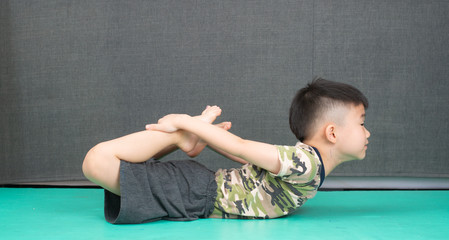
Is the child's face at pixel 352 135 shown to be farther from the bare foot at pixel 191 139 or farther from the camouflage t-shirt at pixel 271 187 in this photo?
the bare foot at pixel 191 139

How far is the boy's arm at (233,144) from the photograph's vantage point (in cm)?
125

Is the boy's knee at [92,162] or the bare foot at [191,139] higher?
the bare foot at [191,139]

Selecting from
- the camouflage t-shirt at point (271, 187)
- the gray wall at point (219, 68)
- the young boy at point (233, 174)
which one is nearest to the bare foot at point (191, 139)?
the young boy at point (233, 174)

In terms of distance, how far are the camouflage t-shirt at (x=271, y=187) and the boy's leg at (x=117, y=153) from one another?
0.20 meters

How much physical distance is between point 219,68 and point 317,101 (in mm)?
762

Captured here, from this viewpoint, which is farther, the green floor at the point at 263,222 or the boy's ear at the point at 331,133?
the boy's ear at the point at 331,133

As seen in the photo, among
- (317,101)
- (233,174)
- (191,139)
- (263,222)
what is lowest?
(263,222)

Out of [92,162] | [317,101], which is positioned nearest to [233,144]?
[317,101]

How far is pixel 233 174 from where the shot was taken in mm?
1417

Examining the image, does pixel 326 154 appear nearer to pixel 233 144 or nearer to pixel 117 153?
pixel 233 144

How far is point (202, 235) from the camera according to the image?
1184 millimetres

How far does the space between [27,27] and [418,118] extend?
1730 millimetres

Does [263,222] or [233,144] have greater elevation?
[233,144]

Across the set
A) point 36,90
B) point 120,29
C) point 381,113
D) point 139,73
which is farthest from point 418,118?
point 36,90
